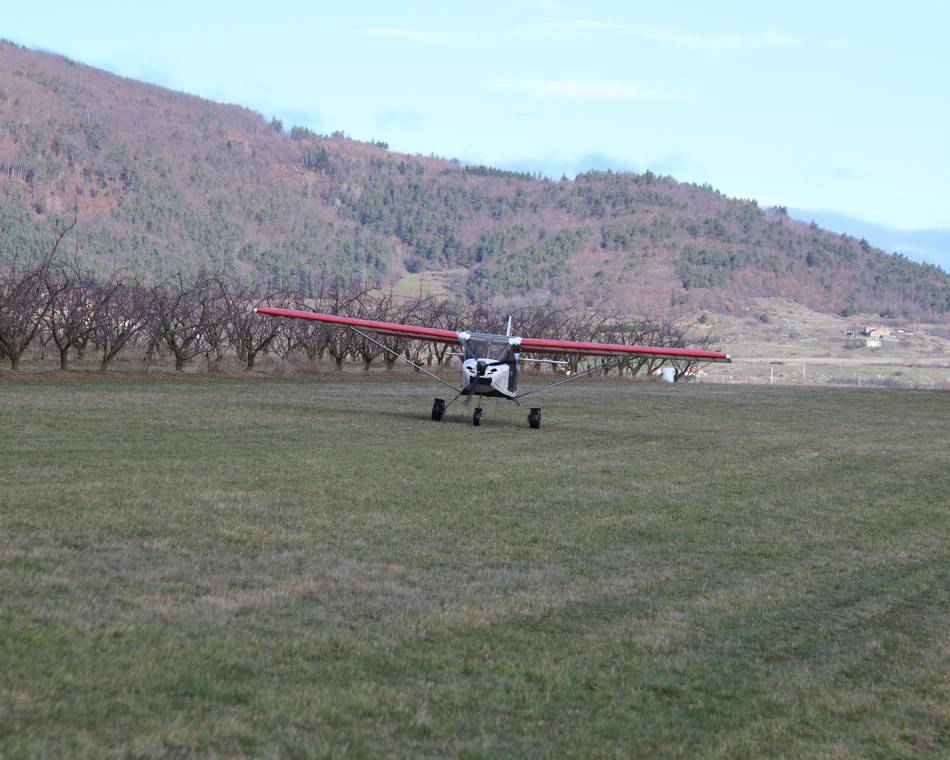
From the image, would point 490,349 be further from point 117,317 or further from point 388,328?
point 117,317

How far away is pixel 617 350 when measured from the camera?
87.7ft

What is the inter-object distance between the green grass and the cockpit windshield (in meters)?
7.16

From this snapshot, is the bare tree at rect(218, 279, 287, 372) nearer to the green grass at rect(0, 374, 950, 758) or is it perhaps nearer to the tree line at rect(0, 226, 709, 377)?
the tree line at rect(0, 226, 709, 377)

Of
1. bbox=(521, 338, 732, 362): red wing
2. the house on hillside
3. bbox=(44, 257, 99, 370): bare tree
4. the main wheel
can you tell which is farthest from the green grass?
the house on hillside

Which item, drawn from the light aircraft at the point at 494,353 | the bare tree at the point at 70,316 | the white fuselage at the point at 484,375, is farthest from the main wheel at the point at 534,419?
the bare tree at the point at 70,316

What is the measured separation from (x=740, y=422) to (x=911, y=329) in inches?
5784

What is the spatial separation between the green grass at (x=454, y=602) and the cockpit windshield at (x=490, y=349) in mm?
7163

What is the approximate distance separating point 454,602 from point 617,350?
18631mm

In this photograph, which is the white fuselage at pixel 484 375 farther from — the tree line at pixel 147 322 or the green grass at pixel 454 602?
the tree line at pixel 147 322

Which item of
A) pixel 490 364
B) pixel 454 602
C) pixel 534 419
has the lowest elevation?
pixel 454 602

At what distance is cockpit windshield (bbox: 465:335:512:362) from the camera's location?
2628 centimetres

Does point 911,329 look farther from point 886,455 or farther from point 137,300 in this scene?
point 886,455

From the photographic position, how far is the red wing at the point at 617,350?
25516 mm

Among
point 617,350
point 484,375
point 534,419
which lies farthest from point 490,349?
point 617,350
